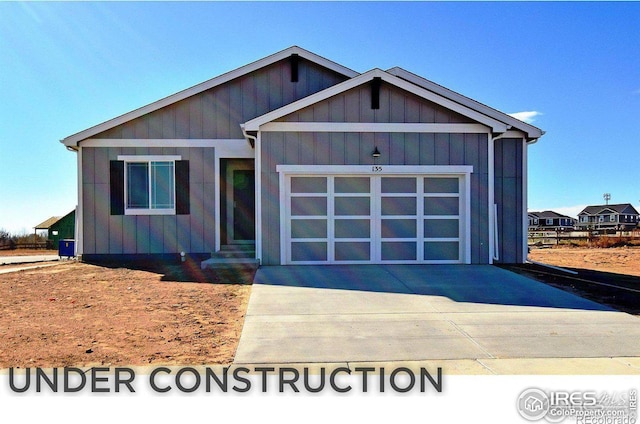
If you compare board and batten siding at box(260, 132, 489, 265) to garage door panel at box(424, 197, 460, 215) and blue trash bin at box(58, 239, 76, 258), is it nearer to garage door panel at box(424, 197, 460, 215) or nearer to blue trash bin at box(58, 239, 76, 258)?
garage door panel at box(424, 197, 460, 215)

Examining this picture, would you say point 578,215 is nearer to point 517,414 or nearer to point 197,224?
point 197,224

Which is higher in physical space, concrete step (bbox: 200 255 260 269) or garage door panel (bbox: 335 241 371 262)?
garage door panel (bbox: 335 241 371 262)

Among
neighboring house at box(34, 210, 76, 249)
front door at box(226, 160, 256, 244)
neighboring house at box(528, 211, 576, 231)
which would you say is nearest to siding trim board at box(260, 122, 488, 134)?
front door at box(226, 160, 256, 244)

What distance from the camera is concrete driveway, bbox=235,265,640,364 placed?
5.14 m

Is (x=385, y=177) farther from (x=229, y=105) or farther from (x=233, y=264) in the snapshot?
(x=229, y=105)

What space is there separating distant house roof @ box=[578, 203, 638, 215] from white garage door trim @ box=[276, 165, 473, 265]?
81.1 metres

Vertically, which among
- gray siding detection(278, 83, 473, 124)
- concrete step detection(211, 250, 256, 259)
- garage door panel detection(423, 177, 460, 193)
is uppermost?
gray siding detection(278, 83, 473, 124)


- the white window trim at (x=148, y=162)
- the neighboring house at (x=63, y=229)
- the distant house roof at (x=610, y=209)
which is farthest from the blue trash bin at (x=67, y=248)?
the distant house roof at (x=610, y=209)

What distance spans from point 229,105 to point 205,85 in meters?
0.82

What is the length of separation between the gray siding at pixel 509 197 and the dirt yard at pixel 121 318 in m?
6.56

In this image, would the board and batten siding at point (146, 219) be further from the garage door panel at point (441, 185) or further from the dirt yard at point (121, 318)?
the garage door panel at point (441, 185)

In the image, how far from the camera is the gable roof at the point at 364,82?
35.5 ft

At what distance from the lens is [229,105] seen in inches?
523

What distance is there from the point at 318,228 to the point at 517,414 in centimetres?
763
